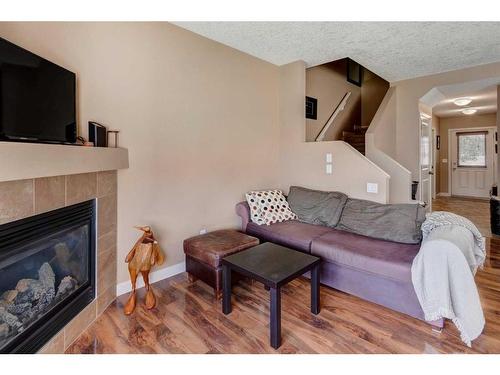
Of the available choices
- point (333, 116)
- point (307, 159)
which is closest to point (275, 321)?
point (307, 159)

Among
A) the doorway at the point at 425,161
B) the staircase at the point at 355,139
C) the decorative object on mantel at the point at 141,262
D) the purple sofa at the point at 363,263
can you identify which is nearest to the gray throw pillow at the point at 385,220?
the purple sofa at the point at 363,263

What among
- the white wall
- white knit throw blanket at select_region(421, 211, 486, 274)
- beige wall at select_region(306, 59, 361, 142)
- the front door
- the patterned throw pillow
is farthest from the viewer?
the front door

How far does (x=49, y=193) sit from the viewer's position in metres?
1.66

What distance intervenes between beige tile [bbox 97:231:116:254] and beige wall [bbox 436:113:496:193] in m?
9.42

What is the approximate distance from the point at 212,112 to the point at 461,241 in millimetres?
2569

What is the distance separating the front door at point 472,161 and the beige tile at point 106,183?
9476 millimetres

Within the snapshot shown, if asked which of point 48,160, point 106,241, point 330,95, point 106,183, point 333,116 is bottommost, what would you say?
point 106,241

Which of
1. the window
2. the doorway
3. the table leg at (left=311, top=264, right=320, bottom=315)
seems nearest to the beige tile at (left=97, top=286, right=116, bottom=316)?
the table leg at (left=311, top=264, right=320, bottom=315)

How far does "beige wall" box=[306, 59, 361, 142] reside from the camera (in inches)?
172

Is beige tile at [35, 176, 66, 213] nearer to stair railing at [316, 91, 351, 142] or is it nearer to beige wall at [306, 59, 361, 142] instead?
beige wall at [306, 59, 361, 142]

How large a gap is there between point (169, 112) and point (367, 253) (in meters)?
2.24

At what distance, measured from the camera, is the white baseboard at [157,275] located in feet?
8.02

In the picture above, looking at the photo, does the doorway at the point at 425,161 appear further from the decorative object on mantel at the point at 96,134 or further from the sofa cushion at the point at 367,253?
Answer: the decorative object on mantel at the point at 96,134

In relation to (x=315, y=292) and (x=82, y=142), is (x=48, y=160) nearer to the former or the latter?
(x=82, y=142)
